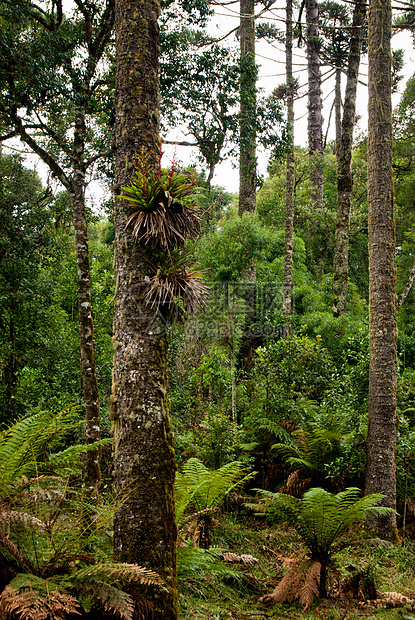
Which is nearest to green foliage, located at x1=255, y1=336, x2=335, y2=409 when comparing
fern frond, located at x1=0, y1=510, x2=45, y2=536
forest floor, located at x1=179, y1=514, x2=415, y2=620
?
forest floor, located at x1=179, y1=514, x2=415, y2=620

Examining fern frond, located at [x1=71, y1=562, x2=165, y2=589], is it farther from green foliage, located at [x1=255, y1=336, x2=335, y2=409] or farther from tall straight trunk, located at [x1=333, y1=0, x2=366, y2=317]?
tall straight trunk, located at [x1=333, y1=0, x2=366, y2=317]

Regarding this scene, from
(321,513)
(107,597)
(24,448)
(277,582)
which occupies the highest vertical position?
(24,448)

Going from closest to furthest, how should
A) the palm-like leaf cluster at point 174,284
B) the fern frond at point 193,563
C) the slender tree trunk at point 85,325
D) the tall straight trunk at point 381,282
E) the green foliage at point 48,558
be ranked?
the green foliage at point 48,558 → the palm-like leaf cluster at point 174,284 → the fern frond at point 193,563 → the tall straight trunk at point 381,282 → the slender tree trunk at point 85,325

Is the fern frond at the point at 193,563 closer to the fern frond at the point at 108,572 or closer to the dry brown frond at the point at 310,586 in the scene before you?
the dry brown frond at the point at 310,586

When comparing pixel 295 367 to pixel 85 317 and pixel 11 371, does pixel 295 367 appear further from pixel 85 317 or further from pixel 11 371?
pixel 11 371

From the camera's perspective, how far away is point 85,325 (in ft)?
23.9

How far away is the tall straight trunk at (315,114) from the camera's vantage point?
1939cm

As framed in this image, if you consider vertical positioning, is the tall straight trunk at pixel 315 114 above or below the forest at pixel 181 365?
above

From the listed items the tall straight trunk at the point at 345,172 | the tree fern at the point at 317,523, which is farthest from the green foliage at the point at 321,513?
the tall straight trunk at the point at 345,172

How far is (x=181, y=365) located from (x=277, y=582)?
624 cm

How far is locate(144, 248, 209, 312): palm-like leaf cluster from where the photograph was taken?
3.46 m

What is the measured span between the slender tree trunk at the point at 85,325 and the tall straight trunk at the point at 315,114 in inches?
503

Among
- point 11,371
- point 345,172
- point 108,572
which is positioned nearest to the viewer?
point 108,572

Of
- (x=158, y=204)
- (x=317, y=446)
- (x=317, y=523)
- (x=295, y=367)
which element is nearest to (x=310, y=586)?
(x=317, y=523)
